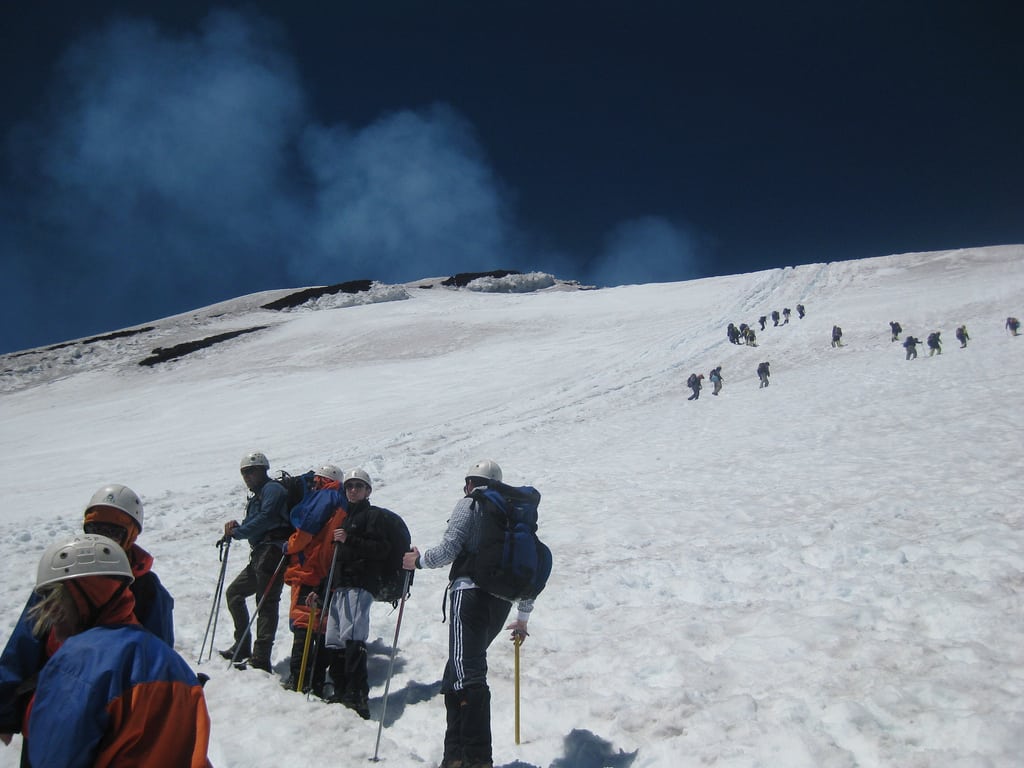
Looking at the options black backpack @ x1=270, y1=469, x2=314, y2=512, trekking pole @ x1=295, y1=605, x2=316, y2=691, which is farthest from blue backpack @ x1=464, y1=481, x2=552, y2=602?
black backpack @ x1=270, y1=469, x2=314, y2=512

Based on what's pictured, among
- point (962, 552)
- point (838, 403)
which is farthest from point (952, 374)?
point (962, 552)

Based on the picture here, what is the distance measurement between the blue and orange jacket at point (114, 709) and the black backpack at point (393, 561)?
3.33 metres

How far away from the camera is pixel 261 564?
6.36 metres

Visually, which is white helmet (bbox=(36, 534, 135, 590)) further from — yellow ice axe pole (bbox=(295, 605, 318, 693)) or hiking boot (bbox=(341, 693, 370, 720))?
yellow ice axe pole (bbox=(295, 605, 318, 693))

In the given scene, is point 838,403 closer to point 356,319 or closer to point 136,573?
point 136,573

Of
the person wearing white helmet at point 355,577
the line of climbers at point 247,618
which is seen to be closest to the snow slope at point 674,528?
the person wearing white helmet at point 355,577

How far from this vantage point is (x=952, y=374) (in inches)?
789

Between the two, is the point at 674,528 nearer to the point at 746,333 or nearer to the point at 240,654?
the point at 240,654

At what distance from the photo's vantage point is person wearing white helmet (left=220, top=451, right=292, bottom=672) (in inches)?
241

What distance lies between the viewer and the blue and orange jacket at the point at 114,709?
2.19m

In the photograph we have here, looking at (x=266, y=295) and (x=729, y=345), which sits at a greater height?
(x=266, y=295)

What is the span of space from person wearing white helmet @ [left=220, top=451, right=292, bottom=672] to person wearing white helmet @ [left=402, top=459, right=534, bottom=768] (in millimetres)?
1981

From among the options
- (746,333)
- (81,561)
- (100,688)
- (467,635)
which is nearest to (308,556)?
(467,635)

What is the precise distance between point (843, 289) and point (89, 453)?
150ft
